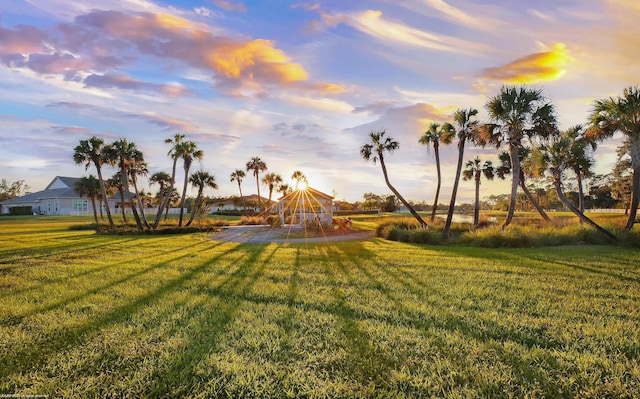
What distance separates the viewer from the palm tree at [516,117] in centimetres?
1575

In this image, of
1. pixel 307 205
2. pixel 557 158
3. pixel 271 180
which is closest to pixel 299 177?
pixel 271 180

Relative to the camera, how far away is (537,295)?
5980 mm

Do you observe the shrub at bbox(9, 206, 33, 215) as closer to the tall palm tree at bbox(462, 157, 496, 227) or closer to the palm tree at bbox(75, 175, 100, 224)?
the palm tree at bbox(75, 175, 100, 224)

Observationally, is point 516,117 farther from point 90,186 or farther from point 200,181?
point 90,186

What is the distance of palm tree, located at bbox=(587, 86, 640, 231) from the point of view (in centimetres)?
1345

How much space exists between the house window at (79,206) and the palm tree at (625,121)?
64213 millimetres

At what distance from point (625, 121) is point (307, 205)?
75.1ft

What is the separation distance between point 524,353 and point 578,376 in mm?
534

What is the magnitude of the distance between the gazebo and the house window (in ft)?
135

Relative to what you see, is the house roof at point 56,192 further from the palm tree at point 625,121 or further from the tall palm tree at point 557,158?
the palm tree at point 625,121

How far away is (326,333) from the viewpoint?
4.26 m

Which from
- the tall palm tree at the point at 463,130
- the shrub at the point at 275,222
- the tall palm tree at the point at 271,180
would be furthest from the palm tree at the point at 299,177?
the tall palm tree at the point at 463,130

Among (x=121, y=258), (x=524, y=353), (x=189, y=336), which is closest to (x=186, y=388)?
(x=189, y=336)

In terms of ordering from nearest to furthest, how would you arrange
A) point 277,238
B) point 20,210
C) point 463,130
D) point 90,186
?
1. point 463,130
2. point 277,238
3. point 90,186
4. point 20,210
